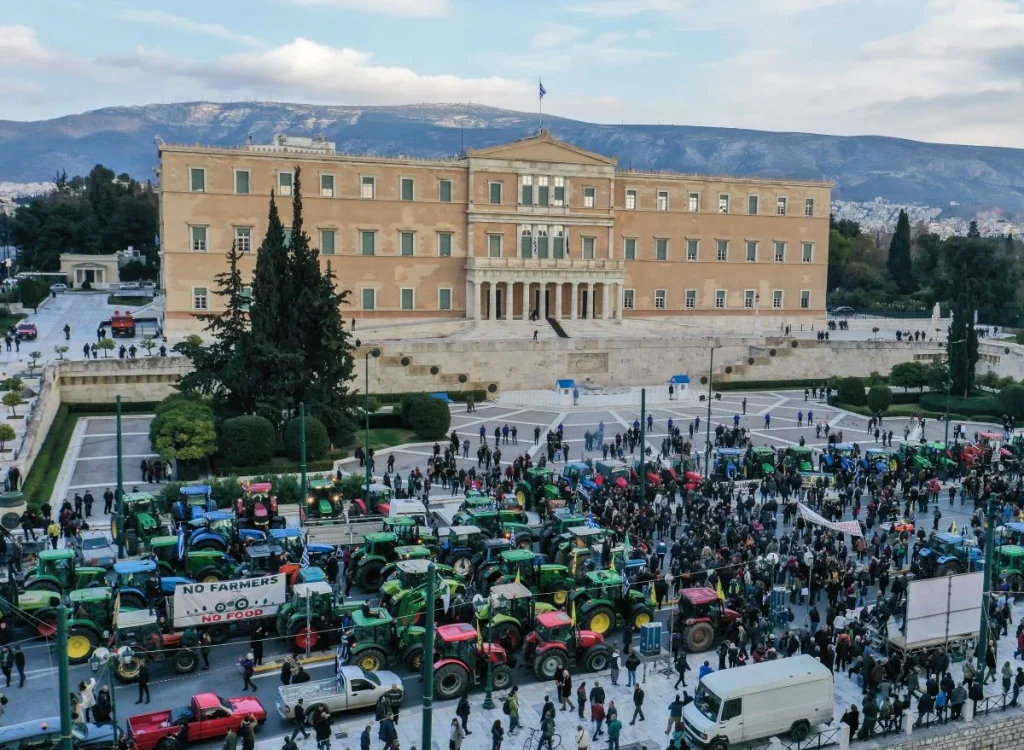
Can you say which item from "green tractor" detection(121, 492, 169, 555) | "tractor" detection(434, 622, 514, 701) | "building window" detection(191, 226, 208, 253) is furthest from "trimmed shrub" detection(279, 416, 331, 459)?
"building window" detection(191, 226, 208, 253)

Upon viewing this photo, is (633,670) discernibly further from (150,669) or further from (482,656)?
(150,669)

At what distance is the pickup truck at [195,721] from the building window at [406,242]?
45.7 metres

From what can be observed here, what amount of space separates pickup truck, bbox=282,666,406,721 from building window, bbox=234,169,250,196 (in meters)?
43.9

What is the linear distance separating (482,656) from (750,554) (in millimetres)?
9076

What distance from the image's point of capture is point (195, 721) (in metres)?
16.5

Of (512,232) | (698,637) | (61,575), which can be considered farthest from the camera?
(512,232)

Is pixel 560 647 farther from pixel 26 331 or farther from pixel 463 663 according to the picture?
pixel 26 331

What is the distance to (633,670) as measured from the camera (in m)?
19.1

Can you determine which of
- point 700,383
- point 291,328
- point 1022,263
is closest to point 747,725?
point 291,328

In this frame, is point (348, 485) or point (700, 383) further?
point (700, 383)

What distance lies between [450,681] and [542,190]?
157 feet

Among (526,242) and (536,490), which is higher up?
(526,242)

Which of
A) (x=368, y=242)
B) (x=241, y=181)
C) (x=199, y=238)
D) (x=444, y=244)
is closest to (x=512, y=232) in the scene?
(x=444, y=244)

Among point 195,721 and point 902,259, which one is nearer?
point 195,721
